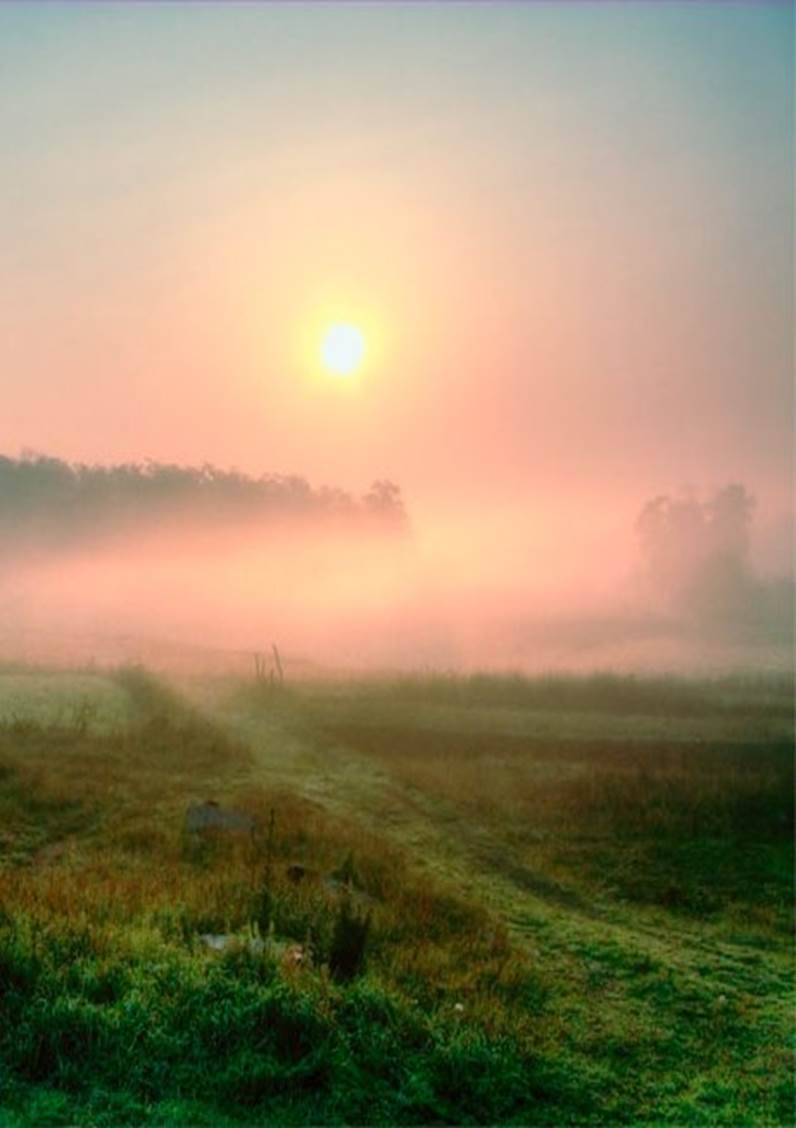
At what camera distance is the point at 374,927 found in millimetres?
17078

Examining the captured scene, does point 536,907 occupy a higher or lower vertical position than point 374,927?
lower

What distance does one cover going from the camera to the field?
38.4 feet

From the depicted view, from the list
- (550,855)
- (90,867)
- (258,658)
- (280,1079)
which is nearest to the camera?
(280,1079)

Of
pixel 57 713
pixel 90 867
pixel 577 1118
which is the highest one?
pixel 57 713

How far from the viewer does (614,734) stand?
46594 mm

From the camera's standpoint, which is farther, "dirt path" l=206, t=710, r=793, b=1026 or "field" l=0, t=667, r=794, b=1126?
"dirt path" l=206, t=710, r=793, b=1026

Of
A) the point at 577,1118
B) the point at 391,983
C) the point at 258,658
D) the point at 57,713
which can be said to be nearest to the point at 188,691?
the point at 258,658

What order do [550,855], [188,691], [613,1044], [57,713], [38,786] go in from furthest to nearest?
[188,691], [57,713], [550,855], [38,786], [613,1044]

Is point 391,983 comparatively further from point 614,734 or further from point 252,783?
point 614,734

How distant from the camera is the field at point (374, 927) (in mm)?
11719

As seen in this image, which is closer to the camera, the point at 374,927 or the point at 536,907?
the point at 374,927

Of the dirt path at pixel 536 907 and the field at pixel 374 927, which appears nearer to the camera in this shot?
the field at pixel 374 927

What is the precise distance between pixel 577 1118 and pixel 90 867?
10673mm

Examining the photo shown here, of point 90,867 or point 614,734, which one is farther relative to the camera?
point 614,734
